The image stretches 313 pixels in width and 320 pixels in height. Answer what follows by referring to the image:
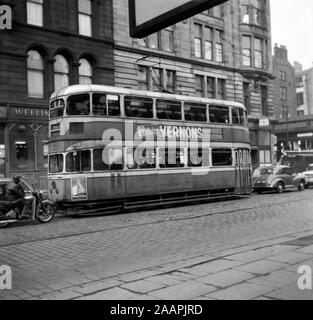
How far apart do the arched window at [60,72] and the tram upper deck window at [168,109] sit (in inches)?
382

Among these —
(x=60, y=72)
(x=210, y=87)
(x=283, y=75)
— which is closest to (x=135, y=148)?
(x=60, y=72)

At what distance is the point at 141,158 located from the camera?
19.0 m

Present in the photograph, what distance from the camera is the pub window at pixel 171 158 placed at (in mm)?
19797

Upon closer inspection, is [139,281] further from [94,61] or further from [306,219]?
[94,61]

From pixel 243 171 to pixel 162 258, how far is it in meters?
16.0

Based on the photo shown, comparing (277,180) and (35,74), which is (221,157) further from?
(35,74)

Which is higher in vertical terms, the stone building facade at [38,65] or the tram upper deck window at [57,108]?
the stone building facade at [38,65]

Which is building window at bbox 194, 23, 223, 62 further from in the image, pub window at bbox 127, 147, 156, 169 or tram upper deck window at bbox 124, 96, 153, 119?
pub window at bbox 127, 147, 156, 169

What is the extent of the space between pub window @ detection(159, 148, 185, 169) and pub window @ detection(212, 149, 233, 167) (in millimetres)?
2075

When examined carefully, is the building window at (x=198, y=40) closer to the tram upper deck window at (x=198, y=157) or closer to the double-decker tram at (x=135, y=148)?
the double-decker tram at (x=135, y=148)

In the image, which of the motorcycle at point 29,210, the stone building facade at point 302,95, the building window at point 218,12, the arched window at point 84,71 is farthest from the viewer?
the stone building facade at point 302,95

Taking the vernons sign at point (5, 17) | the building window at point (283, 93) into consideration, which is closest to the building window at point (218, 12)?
the vernons sign at point (5, 17)
